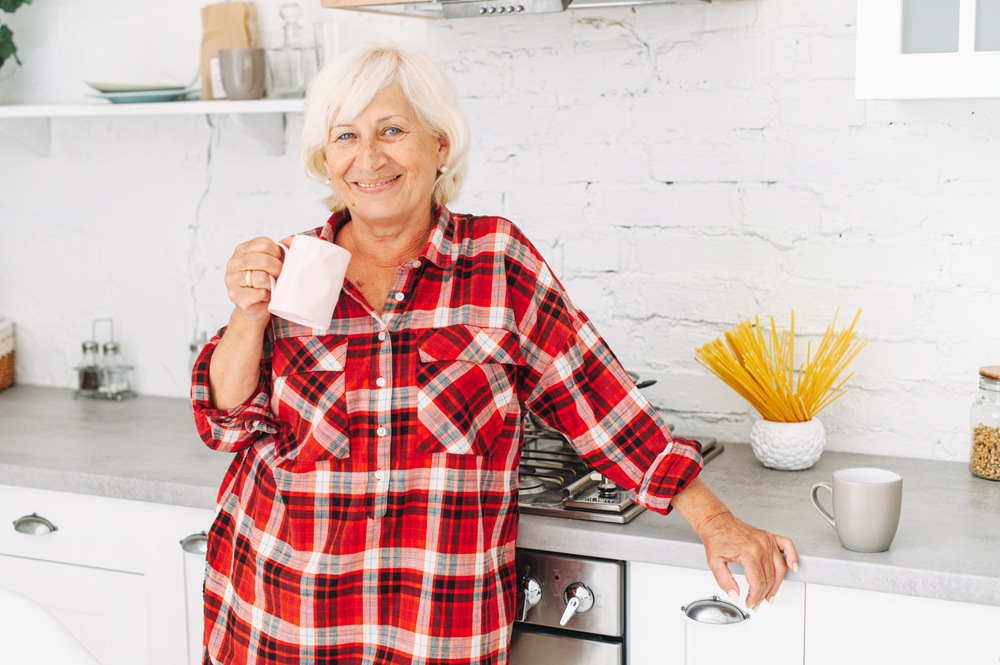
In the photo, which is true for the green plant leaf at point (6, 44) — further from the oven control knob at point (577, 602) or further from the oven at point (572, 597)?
the oven control knob at point (577, 602)

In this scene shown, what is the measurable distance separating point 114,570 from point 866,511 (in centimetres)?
137

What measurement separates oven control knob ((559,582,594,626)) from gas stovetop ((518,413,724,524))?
4.3 inches

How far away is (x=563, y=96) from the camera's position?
2031 millimetres

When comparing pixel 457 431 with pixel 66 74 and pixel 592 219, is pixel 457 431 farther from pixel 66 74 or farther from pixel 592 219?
pixel 66 74

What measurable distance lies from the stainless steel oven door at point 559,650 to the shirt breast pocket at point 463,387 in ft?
1.12

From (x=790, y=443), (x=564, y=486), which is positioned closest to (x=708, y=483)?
(x=790, y=443)

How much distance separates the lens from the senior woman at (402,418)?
136 cm

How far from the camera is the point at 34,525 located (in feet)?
6.16

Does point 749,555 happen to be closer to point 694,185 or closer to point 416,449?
point 416,449

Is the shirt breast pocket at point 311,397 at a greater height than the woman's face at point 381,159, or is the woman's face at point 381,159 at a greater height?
the woman's face at point 381,159

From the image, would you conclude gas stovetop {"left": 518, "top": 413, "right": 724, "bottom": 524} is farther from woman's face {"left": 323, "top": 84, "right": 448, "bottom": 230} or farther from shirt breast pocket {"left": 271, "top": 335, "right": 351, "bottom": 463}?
woman's face {"left": 323, "top": 84, "right": 448, "bottom": 230}

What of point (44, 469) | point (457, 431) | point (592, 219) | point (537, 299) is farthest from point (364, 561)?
point (592, 219)

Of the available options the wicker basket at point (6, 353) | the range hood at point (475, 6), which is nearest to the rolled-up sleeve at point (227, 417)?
the range hood at point (475, 6)

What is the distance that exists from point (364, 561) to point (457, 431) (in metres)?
0.23
